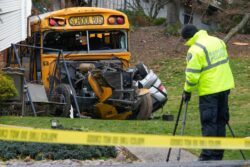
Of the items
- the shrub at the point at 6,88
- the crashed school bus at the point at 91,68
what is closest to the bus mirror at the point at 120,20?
the crashed school bus at the point at 91,68

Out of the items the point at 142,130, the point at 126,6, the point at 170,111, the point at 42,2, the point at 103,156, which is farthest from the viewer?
the point at 126,6

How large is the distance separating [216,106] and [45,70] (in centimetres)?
661

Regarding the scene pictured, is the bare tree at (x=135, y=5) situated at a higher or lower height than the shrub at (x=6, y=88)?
higher

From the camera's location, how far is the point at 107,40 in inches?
580

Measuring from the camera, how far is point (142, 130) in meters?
11.3

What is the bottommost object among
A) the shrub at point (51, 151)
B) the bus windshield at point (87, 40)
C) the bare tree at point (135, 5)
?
the shrub at point (51, 151)

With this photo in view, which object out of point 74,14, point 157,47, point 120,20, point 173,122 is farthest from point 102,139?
point 157,47

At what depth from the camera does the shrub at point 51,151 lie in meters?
8.48

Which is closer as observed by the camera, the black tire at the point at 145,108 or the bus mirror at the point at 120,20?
the black tire at the point at 145,108

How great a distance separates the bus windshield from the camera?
1430cm

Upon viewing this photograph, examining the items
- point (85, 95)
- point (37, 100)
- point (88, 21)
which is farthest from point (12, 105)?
point (88, 21)

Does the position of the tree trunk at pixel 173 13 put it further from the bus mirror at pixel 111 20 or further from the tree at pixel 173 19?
the bus mirror at pixel 111 20

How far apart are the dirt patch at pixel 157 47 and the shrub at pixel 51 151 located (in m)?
17.8

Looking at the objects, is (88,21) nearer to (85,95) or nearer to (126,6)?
(85,95)
